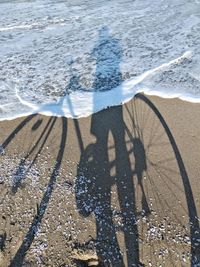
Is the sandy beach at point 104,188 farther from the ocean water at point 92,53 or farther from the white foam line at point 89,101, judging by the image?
the ocean water at point 92,53

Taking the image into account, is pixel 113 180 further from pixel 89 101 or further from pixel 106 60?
pixel 106 60

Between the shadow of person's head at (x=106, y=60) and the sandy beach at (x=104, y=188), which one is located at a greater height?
the shadow of person's head at (x=106, y=60)

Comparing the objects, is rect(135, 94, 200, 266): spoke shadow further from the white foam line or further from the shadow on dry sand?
the white foam line

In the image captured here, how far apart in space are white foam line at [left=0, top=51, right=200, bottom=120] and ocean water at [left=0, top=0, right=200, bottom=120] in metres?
0.03

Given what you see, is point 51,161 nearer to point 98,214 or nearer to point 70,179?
point 70,179

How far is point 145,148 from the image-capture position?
8461 mm

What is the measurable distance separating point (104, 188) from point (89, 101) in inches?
137

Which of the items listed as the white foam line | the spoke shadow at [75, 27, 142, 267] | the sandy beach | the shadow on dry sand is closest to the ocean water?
the white foam line

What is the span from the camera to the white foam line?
32.6ft

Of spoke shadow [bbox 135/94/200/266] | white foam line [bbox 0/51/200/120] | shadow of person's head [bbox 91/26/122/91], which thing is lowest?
spoke shadow [bbox 135/94/200/266]

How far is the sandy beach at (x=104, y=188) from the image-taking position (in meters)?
6.55

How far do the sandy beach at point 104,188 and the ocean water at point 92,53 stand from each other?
0.87 m

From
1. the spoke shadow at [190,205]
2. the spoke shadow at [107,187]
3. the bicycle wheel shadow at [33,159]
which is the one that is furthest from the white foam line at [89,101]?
the spoke shadow at [190,205]

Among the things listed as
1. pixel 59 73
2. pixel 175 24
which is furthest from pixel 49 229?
pixel 175 24
